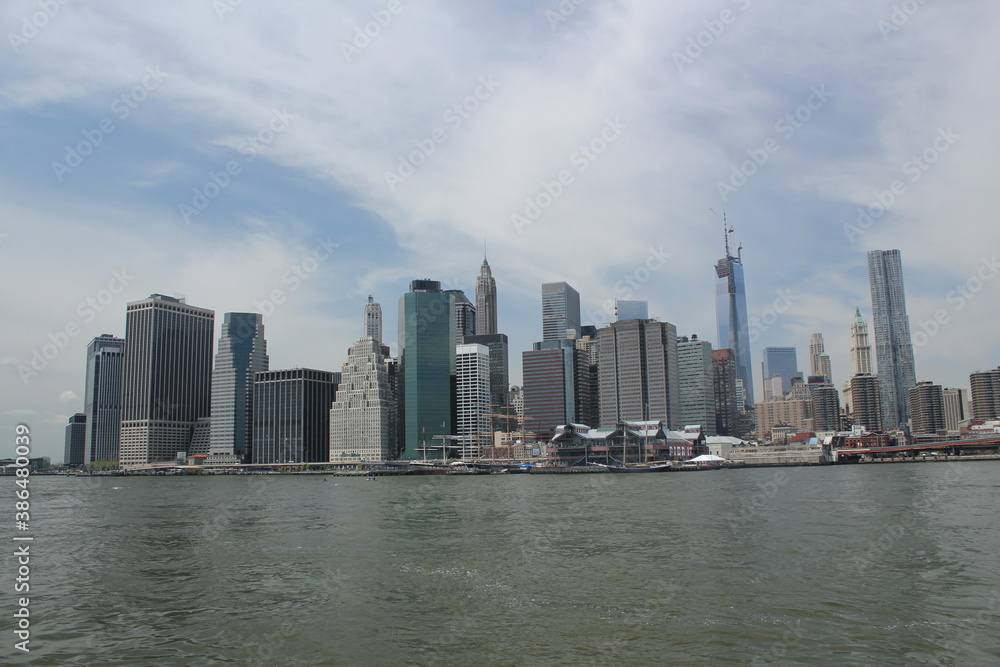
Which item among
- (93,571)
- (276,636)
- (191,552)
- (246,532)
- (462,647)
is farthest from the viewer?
(246,532)

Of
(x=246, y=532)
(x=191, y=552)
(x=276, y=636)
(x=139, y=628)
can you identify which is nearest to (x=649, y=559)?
(x=276, y=636)

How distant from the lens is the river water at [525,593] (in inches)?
874

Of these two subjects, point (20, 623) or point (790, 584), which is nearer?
point (20, 623)

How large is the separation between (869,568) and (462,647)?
66.2ft

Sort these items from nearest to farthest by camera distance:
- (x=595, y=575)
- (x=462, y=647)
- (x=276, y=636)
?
(x=462, y=647) → (x=276, y=636) → (x=595, y=575)

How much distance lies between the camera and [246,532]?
168 feet

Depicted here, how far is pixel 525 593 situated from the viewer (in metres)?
29.3

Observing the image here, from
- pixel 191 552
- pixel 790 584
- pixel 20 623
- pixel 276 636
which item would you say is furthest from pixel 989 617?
pixel 191 552

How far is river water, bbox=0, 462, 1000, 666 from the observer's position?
72.8 ft

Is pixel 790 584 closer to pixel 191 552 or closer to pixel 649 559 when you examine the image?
pixel 649 559

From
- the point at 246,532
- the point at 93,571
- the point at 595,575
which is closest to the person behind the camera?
the point at 595,575

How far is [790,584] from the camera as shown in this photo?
98.2ft

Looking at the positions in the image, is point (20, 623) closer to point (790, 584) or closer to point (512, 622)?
point (512, 622)

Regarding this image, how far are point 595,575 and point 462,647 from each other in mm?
11277
